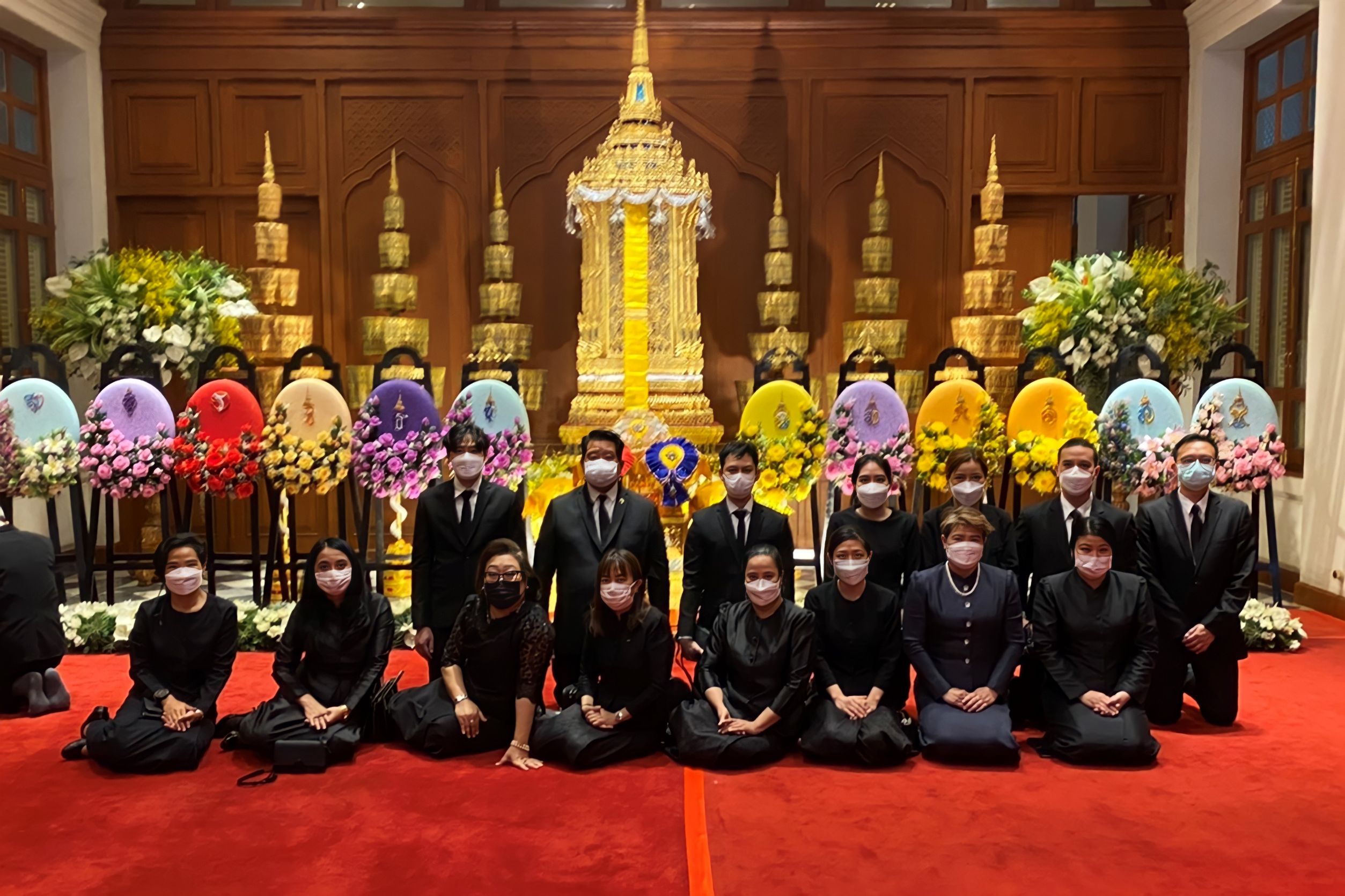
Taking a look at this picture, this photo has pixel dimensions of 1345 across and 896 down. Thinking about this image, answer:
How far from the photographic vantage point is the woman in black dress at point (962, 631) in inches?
179

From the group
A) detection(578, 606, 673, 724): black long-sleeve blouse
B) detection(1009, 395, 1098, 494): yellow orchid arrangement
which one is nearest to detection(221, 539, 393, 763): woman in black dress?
detection(578, 606, 673, 724): black long-sleeve blouse

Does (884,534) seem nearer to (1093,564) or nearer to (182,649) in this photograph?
(1093,564)

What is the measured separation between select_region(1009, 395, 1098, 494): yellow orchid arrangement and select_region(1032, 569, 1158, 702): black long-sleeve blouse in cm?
186

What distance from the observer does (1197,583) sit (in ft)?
16.8

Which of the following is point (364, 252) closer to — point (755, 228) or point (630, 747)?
point (755, 228)

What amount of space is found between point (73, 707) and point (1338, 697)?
5.55 metres

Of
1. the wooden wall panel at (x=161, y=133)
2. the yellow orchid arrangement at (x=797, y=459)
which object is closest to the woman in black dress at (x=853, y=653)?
the yellow orchid arrangement at (x=797, y=459)

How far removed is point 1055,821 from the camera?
3865mm

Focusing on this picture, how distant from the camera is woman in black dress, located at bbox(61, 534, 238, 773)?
4.38m

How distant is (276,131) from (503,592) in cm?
556

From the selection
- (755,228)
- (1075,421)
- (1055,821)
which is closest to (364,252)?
(755,228)

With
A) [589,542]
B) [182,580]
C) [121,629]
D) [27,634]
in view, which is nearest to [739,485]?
[589,542]

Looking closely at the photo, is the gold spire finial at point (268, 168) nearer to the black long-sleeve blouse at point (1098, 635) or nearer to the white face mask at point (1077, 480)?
the white face mask at point (1077, 480)

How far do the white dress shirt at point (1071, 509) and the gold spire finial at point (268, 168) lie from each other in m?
5.74
